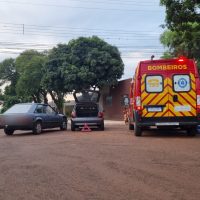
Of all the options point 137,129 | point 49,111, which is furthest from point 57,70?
point 137,129

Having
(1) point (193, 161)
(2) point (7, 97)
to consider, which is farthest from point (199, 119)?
(2) point (7, 97)

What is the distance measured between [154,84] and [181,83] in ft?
3.18

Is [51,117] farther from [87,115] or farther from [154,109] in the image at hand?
[154,109]

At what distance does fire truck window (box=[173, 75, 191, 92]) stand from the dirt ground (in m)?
3.64

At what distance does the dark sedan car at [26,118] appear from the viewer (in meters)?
20.8

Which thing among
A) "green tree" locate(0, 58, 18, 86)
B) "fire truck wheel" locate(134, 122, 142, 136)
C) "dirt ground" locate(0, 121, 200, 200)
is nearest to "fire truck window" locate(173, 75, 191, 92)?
"fire truck wheel" locate(134, 122, 142, 136)

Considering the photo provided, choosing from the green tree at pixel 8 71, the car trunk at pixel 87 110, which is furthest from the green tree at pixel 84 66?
the green tree at pixel 8 71

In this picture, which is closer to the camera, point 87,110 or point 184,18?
point 184,18

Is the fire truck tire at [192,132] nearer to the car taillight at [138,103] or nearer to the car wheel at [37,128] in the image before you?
the car taillight at [138,103]

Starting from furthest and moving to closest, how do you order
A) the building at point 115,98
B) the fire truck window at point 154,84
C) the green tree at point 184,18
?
1. the building at point 115,98
2. the fire truck window at point 154,84
3. the green tree at point 184,18

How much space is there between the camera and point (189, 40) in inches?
722

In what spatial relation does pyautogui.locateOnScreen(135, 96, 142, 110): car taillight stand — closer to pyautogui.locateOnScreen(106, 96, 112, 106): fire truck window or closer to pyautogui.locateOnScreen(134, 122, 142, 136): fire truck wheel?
pyautogui.locateOnScreen(134, 122, 142, 136): fire truck wheel

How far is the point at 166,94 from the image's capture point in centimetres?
1719

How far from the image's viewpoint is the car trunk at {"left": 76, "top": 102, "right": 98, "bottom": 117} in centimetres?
2411
